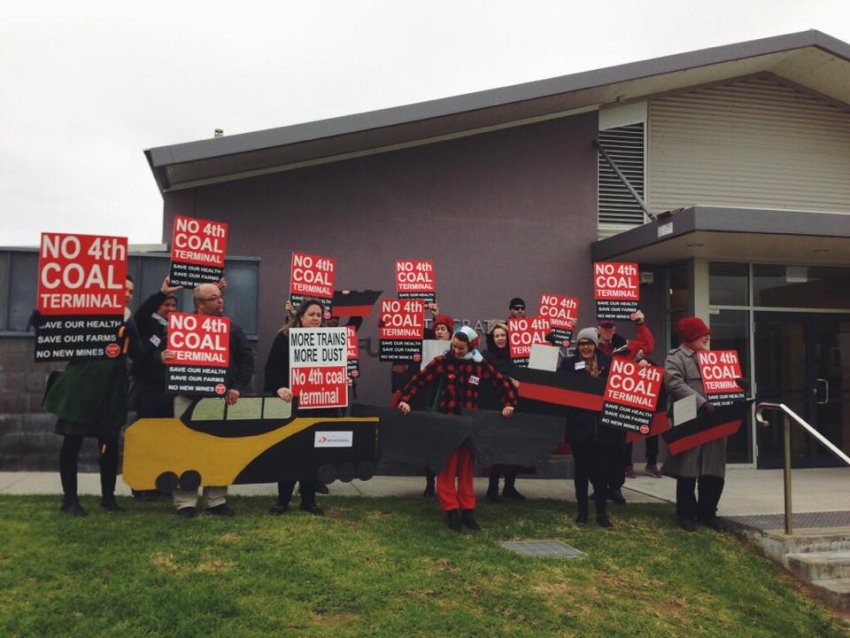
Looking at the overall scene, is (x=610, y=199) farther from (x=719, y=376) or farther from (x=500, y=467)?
(x=500, y=467)

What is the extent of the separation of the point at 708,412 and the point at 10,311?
7652mm

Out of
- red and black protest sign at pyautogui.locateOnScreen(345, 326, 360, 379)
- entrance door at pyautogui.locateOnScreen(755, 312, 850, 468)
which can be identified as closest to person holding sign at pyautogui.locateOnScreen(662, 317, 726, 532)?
red and black protest sign at pyautogui.locateOnScreen(345, 326, 360, 379)

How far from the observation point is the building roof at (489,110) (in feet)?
28.8

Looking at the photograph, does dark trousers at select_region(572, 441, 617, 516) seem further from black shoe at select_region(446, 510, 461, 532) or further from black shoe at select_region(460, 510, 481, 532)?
black shoe at select_region(446, 510, 461, 532)

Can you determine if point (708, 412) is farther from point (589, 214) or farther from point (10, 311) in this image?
point (10, 311)

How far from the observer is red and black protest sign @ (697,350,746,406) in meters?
6.55

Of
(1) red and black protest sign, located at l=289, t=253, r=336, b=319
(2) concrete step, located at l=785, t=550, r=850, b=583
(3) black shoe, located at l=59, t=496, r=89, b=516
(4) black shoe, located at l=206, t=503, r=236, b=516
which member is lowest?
(2) concrete step, located at l=785, t=550, r=850, b=583

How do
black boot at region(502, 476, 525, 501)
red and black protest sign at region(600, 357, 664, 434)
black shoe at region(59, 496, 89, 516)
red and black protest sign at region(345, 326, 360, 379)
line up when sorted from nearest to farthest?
black shoe at region(59, 496, 89, 516), red and black protest sign at region(600, 357, 664, 434), black boot at region(502, 476, 525, 501), red and black protest sign at region(345, 326, 360, 379)

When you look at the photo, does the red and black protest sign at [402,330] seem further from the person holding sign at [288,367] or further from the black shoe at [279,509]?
the black shoe at [279,509]

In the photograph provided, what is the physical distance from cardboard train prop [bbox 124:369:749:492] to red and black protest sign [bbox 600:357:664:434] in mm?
184

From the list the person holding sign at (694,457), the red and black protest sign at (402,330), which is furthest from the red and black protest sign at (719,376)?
the red and black protest sign at (402,330)

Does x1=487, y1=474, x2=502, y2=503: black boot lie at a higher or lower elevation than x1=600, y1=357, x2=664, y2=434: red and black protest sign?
lower

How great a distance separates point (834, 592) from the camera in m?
5.66

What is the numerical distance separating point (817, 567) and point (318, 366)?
4.54m
